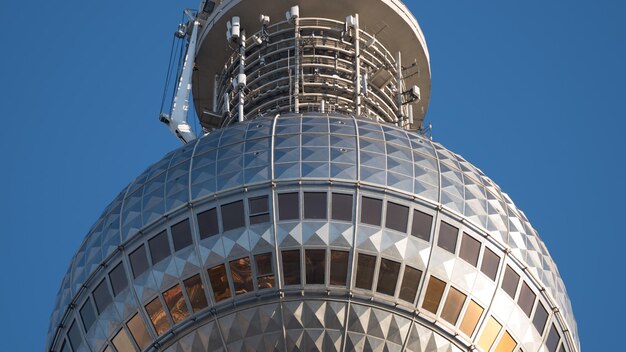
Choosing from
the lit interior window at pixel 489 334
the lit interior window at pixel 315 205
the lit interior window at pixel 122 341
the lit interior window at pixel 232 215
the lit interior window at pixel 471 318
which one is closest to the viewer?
the lit interior window at pixel 471 318

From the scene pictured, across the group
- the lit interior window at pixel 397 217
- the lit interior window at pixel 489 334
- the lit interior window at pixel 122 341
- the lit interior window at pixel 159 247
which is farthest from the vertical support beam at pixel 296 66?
the lit interior window at pixel 489 334

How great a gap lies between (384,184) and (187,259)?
251 inches

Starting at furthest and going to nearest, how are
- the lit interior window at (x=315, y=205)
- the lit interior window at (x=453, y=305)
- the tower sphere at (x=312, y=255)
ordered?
the lit interior window at (x=315, y=205) < the lit interior window at (x=453, y=305) < the tower sphere at (x=312, y=255)

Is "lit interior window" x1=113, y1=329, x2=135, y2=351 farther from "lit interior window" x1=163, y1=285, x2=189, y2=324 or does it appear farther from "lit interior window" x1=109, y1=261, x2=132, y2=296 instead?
"lit interior window" x1=163, y1=285, x2=189, y2=324

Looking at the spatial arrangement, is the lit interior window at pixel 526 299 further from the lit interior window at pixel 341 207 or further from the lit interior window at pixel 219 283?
the lit interior window at pixel 219 283

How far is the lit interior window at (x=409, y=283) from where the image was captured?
50875mm

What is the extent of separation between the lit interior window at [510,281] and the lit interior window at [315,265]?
5.77m

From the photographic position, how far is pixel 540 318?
2106 inches

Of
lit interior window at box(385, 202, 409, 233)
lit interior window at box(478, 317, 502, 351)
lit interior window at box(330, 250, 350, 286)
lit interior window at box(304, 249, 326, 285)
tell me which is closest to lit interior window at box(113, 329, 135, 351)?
lit interior window at box(304, 249, 326, 285)

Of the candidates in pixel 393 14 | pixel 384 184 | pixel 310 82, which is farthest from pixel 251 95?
pixel 384 184

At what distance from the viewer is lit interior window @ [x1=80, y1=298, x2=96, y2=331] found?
5309cm

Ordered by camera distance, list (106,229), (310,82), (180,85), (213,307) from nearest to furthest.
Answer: (213,307)
(106,229)
(310,82)
(180,85)

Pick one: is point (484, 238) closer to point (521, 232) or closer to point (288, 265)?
point (521, 232)

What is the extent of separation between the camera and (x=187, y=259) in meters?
51.7
